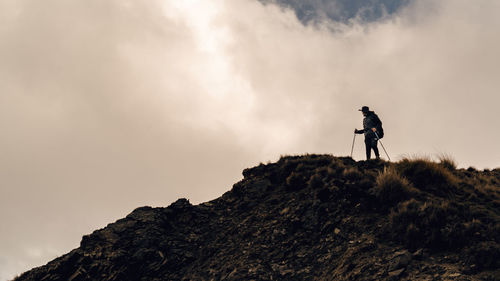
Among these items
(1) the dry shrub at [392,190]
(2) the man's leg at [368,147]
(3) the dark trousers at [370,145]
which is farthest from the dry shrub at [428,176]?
(2) the man's leg at [368,147]

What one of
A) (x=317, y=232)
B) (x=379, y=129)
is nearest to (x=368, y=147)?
(x=379, y=129)

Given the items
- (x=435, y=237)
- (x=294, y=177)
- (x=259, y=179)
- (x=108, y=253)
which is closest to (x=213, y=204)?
(x=259, y=179)

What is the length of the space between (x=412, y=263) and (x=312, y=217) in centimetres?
370

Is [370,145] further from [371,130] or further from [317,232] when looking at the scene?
[317,232]

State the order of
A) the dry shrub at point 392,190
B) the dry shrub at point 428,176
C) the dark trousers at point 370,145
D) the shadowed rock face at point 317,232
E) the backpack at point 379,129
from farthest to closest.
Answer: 1. the backpack at point 379,129
2. the dark trousers at point 370,145
3. the dry shrub at point 428,176
4. the dry shrub at point 392,190
5. the shadowed rock face at point 317,232

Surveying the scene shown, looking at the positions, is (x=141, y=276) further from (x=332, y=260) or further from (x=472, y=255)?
(x=472, y=255)

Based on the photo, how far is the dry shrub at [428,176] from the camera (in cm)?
1083

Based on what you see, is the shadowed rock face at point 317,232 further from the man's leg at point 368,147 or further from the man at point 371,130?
the man at point 371,130

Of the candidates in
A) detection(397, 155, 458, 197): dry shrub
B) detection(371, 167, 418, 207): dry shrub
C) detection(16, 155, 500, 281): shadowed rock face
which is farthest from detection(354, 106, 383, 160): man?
detection(371, 167, 418, 207): dry shrub

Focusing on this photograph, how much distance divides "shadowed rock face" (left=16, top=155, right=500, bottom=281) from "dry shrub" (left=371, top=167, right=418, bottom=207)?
3 cm

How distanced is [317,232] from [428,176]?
4.37 metres

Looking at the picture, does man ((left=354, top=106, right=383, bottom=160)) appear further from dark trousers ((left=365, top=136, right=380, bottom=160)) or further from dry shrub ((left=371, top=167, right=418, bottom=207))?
dry shrub ((left=371, top=167, right=418, bottom=207))

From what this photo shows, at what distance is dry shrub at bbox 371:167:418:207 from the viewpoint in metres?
9.95

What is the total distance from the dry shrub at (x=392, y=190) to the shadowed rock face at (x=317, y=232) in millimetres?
29
